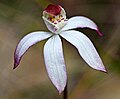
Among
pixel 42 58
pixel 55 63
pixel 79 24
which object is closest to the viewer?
pixel 55 63

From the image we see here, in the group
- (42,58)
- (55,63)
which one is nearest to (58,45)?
(55,63)


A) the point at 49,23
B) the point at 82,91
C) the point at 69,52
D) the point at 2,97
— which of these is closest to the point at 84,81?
the point at 82,91

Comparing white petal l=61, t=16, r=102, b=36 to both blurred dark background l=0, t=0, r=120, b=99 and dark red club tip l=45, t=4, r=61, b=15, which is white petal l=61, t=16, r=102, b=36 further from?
blurred dark background l=0, t=0, r=120, b=99

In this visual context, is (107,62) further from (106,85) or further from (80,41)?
(80,41)

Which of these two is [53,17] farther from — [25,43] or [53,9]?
[25,43]

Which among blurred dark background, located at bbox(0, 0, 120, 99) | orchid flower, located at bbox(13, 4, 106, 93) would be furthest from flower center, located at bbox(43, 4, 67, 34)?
blurred dark background, located at bbox(0, 0, 120, 99)
